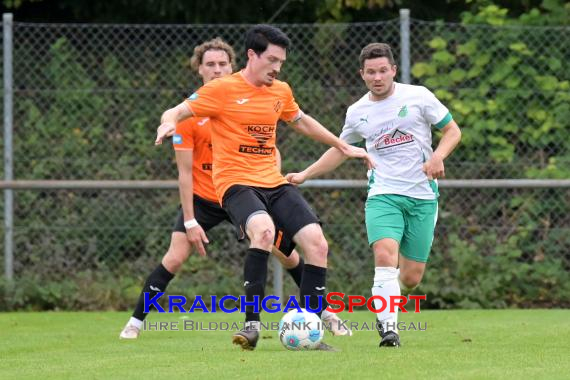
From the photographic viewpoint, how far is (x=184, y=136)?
8734 mm

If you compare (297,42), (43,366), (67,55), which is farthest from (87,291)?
(43,366)

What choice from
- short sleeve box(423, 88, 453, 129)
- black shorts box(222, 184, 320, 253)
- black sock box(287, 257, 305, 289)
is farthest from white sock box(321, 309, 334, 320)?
short sleeve box(423, 88, 453, 129)

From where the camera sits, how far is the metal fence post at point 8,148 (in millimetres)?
11203

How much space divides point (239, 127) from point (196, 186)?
1.41 m

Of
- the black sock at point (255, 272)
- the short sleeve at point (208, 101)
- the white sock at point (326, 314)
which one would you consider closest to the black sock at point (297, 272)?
the white sock at point (326, 314)

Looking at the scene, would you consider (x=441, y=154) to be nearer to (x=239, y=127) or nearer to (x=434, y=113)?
(x=434, y=113)

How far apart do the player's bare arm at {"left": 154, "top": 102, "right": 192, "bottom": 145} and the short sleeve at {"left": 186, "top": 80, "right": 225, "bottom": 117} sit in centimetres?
7

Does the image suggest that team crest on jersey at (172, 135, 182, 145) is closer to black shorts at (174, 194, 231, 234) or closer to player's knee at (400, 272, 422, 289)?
Result: black shorts at (174, 194, 231, 234)

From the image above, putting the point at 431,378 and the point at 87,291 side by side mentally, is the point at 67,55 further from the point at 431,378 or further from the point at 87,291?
the point at 431,378

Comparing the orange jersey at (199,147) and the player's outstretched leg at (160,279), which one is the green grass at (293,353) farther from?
the orange jersey at (199,147)

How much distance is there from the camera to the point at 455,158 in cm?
1156

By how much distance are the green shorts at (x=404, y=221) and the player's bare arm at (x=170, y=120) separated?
1346 millimetres

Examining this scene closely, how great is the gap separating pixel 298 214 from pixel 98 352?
1497 millimetres

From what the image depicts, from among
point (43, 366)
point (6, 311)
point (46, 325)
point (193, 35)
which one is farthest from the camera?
point (193, 35)
